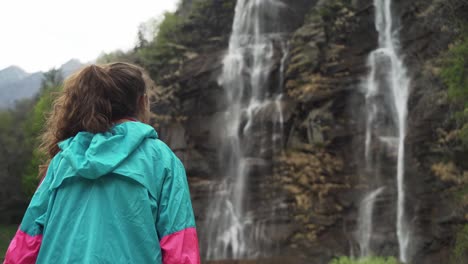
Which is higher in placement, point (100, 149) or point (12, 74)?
point (12, 74)

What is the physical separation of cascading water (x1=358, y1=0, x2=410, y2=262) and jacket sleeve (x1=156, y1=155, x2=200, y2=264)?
1347cm

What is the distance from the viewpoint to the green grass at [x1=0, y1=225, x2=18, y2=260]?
2423cm

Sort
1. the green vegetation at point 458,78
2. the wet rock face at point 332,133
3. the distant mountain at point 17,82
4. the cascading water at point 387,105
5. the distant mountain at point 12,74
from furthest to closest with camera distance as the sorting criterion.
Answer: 1. the distant mountain at point 17,82
2. the distant mountain at point 12,74
3. the cascading water at point 387,105
4. the wet rock face at point 332,133
5. the green vegetation at point 458,78

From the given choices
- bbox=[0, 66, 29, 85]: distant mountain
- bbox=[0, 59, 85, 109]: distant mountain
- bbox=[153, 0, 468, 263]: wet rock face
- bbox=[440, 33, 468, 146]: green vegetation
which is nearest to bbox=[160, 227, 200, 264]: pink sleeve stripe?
bbox=[153, 0, 468, 263]: wet rock face

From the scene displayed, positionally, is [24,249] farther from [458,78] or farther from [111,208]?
[458,78]

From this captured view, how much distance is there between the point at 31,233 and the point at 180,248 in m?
0.61

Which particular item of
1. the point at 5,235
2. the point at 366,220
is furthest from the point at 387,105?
the point at 5,235

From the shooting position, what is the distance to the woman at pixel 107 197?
1882mm

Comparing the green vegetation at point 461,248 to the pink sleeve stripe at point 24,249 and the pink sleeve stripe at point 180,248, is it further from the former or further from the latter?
the pink sleeve stripe at point 24,249

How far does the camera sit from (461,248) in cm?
1239

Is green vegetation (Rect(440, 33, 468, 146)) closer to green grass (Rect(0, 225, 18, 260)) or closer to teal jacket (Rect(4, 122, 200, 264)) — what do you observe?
teal jacket (Rect(4, 122, 200, 264))

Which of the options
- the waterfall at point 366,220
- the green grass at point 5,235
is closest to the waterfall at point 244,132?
the waterfall at point 366,220

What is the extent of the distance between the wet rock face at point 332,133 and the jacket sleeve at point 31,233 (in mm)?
13101

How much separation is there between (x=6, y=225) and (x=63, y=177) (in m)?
29.6
